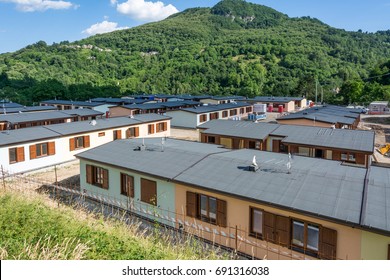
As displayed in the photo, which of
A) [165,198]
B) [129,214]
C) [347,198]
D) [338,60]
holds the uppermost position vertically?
[338,60]

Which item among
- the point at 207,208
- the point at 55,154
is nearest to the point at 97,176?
the point at 207,208

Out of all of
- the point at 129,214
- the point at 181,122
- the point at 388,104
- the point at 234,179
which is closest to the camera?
the point at 234,179

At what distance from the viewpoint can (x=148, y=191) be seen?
645 inches

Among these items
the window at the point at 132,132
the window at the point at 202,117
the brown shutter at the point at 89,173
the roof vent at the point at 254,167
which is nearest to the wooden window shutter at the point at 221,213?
the roof vent at the point at 254,167

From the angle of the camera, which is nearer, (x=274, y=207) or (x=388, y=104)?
(x=274, y=207)

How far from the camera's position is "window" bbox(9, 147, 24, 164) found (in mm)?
24125

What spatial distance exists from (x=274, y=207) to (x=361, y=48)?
7091 inches

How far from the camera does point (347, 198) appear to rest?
11.9 metres

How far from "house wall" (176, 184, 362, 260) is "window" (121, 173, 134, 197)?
302 centimetres

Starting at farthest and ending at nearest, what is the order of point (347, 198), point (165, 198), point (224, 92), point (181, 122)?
1. point (224, 92)
2. point (181, 122)
3. point (165, 198)
4. point (347, 198)

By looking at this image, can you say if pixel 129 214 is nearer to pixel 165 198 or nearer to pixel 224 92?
pixel 165 198

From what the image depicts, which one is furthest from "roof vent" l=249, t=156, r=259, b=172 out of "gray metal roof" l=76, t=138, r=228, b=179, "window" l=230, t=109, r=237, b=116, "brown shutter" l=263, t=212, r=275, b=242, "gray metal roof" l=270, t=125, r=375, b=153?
"window" l=230, t=109, r=237, b=116

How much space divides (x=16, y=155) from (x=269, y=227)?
19.8 meters

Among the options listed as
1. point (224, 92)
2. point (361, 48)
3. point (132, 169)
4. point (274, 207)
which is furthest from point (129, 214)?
point (361, 48)
